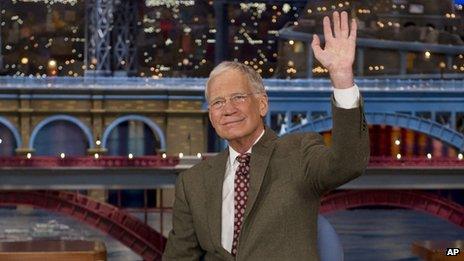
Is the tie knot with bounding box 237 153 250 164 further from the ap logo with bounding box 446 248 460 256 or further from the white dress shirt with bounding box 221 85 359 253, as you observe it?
the ap logo with bounding box 446 248 460 256

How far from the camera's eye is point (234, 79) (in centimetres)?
241

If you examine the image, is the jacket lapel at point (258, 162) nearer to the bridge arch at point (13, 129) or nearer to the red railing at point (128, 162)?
the red railing at point (128, 162)

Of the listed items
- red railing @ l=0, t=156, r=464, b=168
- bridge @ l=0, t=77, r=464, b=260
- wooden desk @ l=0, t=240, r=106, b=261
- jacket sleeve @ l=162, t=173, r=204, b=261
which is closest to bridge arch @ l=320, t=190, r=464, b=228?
Result: bridge @ l=0, t=77, r=464, b=260

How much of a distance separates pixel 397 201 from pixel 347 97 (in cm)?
1288

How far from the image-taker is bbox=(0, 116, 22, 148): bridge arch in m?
15.8

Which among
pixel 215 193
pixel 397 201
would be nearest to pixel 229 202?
pixel 215 193

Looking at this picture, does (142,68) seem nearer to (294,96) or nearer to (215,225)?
(294,96)

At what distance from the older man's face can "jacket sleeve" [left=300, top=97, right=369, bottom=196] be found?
17 cm

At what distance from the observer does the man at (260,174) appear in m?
2.29

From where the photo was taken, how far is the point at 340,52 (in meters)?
2.30

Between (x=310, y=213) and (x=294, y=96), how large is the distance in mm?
13000

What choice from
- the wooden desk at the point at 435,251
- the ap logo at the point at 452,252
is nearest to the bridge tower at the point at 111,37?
the wooden desk at the point at 435,251

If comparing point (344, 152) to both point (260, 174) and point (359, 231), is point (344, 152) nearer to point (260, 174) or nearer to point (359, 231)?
point (260, 174)

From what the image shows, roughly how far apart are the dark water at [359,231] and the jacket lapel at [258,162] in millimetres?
14152
